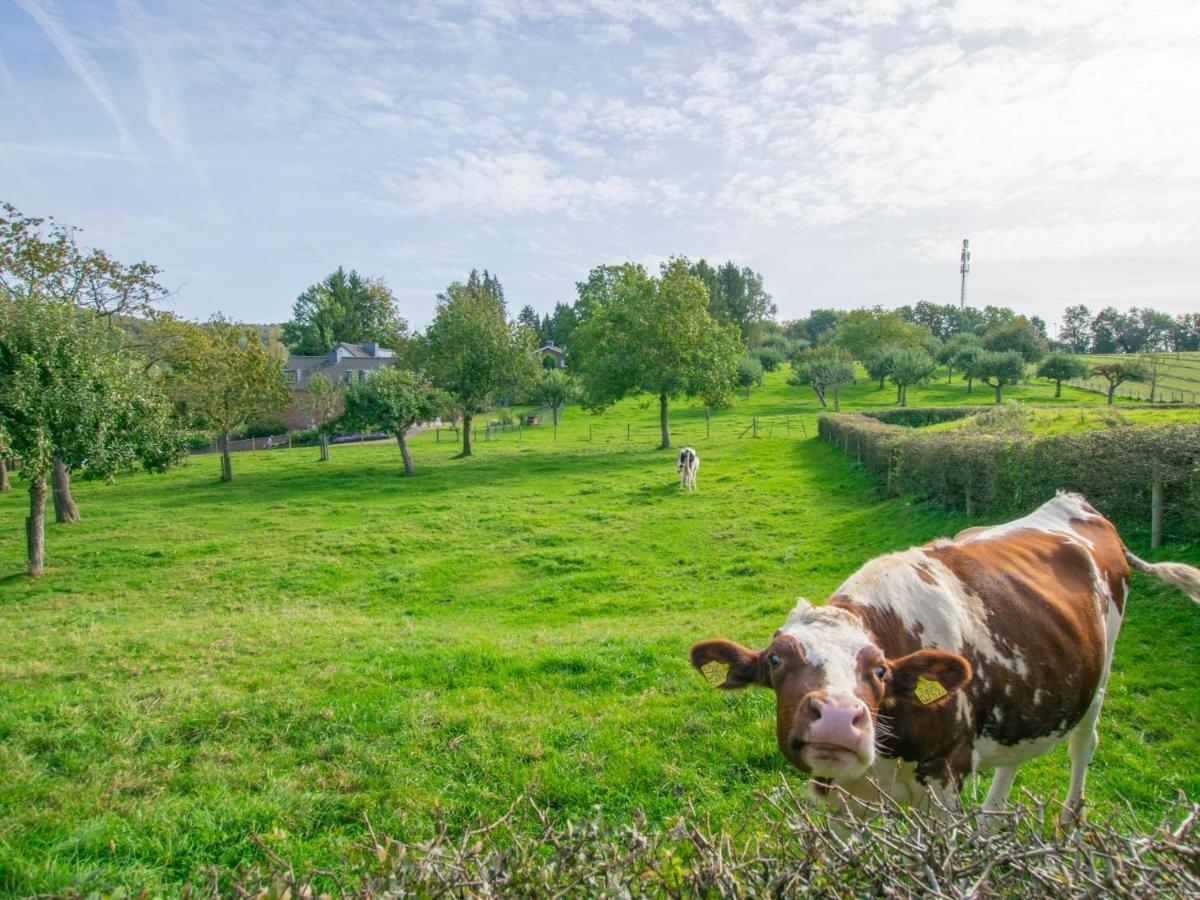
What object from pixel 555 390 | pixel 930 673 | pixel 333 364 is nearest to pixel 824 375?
pixel 555 390

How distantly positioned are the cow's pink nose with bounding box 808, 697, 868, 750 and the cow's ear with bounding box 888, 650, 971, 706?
645mm

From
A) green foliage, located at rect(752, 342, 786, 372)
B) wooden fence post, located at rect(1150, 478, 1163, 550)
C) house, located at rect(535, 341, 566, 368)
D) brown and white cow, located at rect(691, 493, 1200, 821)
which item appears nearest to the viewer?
brown and white cow, located at rect(691, 493, 1200, 821)

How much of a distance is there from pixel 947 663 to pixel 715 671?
4.37ft

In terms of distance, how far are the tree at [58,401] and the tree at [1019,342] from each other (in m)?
69.9

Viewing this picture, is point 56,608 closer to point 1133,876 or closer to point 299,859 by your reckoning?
point 299,859

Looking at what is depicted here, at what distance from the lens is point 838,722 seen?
10.6 feet

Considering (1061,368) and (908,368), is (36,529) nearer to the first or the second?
(908,368)

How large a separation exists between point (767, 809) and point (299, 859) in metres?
3.26

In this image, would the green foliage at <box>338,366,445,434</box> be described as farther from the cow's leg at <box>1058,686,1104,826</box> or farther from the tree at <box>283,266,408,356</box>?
the tree at <box>283,266,408,356</box>

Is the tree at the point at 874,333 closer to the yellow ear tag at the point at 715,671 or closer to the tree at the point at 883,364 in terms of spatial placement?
the tree at the point at 883,364

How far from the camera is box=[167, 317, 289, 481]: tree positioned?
1270 inches

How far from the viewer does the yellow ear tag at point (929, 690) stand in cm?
378

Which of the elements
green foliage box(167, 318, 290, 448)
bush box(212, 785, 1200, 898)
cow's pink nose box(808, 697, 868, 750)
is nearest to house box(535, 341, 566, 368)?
green foliage box(167, 318, 290, 448)

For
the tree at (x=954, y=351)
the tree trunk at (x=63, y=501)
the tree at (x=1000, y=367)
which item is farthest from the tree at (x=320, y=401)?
the tree at (x=954, y=351)
